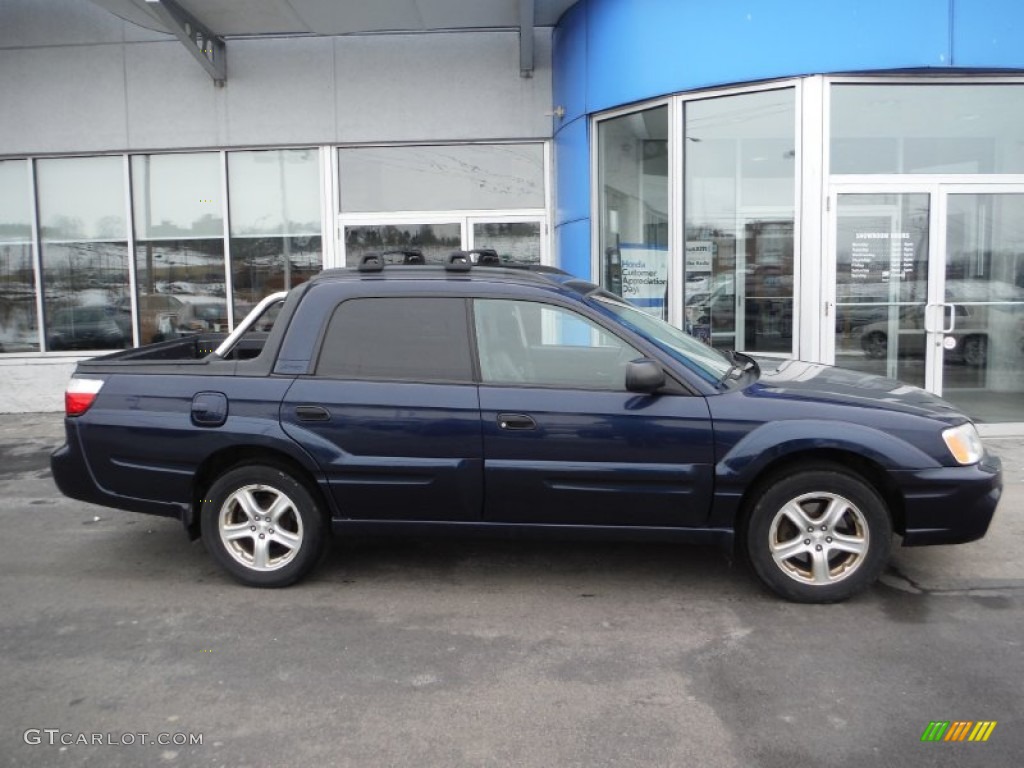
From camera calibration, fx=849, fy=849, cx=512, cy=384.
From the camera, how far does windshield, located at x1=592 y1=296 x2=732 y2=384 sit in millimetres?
4418

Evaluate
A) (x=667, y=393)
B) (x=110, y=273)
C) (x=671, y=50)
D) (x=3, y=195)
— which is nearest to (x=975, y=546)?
(x=667, y=393)

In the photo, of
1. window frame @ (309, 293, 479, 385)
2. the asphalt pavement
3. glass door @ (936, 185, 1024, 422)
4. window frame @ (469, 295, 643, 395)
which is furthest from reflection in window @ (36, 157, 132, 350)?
glass door @ (936, 185, 1024, 422)

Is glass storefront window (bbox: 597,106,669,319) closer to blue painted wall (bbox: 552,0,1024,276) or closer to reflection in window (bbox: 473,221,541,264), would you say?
blue painted wall (bbox: 552,0,1024,276)

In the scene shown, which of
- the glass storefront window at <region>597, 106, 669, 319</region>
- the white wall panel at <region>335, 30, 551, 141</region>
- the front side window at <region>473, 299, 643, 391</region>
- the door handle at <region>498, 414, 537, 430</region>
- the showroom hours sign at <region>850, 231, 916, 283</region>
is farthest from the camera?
the white wall panel at <region>335, 30, 551, 141</region>

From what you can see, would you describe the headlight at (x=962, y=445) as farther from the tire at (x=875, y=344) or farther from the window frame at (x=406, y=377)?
the tire at (x=875, y=344)

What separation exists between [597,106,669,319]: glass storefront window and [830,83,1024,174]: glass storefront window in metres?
1.75

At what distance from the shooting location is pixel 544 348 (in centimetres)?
457

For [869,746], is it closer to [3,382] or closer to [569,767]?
[569,767]

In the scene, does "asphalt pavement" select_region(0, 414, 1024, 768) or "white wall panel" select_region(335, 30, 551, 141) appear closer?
"asphalt pavement" select_region(0, 414, 1024, 768)

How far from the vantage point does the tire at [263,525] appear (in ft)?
14.8

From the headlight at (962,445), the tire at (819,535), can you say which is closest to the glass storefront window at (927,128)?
the headlight at (962,445)

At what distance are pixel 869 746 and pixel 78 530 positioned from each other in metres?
5.12

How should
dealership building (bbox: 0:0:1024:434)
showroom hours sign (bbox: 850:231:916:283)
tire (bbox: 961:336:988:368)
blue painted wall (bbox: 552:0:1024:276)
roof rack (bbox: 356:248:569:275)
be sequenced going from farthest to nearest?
tire (bbox: 961:336:988:368)
showroom hours sign (bbox: 850:231:916:283)
dealership building (bbox: 0:0:1024:434)
blue painted wall (bbox: 552:0:1024:276)
roof rack (bbox: 356:248:569:275)

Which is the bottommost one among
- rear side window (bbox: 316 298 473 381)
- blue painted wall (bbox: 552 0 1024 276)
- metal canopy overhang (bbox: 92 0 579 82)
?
rear side window (bbox: 316 298 473 381)
